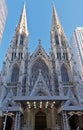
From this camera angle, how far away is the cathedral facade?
23297 mm

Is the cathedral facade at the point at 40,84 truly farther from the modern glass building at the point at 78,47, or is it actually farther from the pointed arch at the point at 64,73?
the modern glass building at the point at 78,47

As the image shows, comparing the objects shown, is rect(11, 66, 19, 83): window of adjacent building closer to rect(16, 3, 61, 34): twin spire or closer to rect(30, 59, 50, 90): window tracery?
rect(30, 59, 50, 90): window tracery

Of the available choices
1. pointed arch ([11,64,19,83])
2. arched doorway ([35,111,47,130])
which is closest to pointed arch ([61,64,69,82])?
arched doorway ([35,111,47,130])

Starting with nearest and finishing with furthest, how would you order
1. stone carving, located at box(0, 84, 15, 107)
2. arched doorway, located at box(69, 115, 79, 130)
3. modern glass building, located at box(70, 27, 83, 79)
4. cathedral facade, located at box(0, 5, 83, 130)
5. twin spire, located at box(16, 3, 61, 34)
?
cathedral facade, located at box(0, 5, 83, 130) < arched doorway, located at box(69, 115, 79, 130) < stone carving, located at box(0, 84, 15, 107) < twin spire, located at box(16, 3, 61, 34) < modern glass building, located at box(70, 27, 83, 79)

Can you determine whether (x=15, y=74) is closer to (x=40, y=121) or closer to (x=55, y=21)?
(x=40, y=121)

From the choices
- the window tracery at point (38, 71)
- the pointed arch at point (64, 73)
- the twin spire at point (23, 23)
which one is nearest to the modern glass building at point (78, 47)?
the twin spire at point (23, 23)

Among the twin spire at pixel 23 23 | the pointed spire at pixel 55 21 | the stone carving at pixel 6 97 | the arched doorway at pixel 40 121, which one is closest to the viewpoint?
the arched doorway at pixel 40 121

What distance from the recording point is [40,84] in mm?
28625

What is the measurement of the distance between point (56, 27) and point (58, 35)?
3.77m

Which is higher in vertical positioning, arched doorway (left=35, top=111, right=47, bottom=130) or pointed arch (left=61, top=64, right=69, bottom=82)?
pointed arch (left=61, top=64, right=69, bottom=82)

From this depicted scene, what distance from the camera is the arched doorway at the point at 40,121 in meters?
25.0

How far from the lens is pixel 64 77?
1240 inches

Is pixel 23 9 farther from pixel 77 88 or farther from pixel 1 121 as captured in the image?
pixel 1 121

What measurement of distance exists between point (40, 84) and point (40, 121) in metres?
6.86
